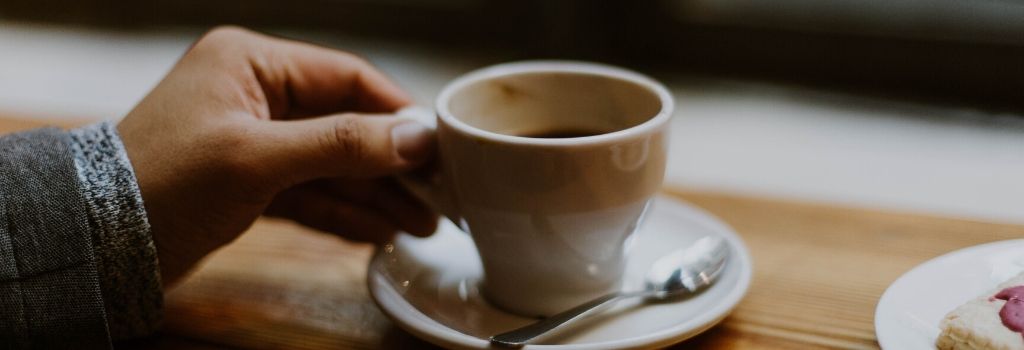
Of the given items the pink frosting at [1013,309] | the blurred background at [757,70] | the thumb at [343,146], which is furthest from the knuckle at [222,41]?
the pink frosting at [1013,309]

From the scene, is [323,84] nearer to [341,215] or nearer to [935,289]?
[341,215]

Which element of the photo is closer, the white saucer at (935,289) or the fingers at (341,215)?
the white saucer at (935,289)

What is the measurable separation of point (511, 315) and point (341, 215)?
20cm

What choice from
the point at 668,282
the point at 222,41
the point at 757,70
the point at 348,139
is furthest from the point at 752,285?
the point at 757,70

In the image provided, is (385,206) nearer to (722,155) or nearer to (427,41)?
(722,155)

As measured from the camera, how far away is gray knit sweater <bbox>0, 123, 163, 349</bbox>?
1.80ft

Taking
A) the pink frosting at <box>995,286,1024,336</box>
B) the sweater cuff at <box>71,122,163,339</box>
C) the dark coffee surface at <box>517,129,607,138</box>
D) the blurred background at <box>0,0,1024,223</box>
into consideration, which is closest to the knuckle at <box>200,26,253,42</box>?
the sweater cuff at <box>71,122,163,339</box>

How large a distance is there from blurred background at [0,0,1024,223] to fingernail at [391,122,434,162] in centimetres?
31

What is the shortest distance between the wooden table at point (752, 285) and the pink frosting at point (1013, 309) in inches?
3.6

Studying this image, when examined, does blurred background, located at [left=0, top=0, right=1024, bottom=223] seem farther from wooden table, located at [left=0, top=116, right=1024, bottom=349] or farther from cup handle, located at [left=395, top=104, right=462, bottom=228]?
cup handle, located at [left=395, top=104, right=462, bottom=228]

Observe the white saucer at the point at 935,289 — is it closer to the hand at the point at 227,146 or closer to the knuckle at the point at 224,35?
the hand at the point at 227,146

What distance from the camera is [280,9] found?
1.44m

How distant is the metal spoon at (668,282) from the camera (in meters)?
0.57

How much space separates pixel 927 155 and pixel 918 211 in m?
0.25
